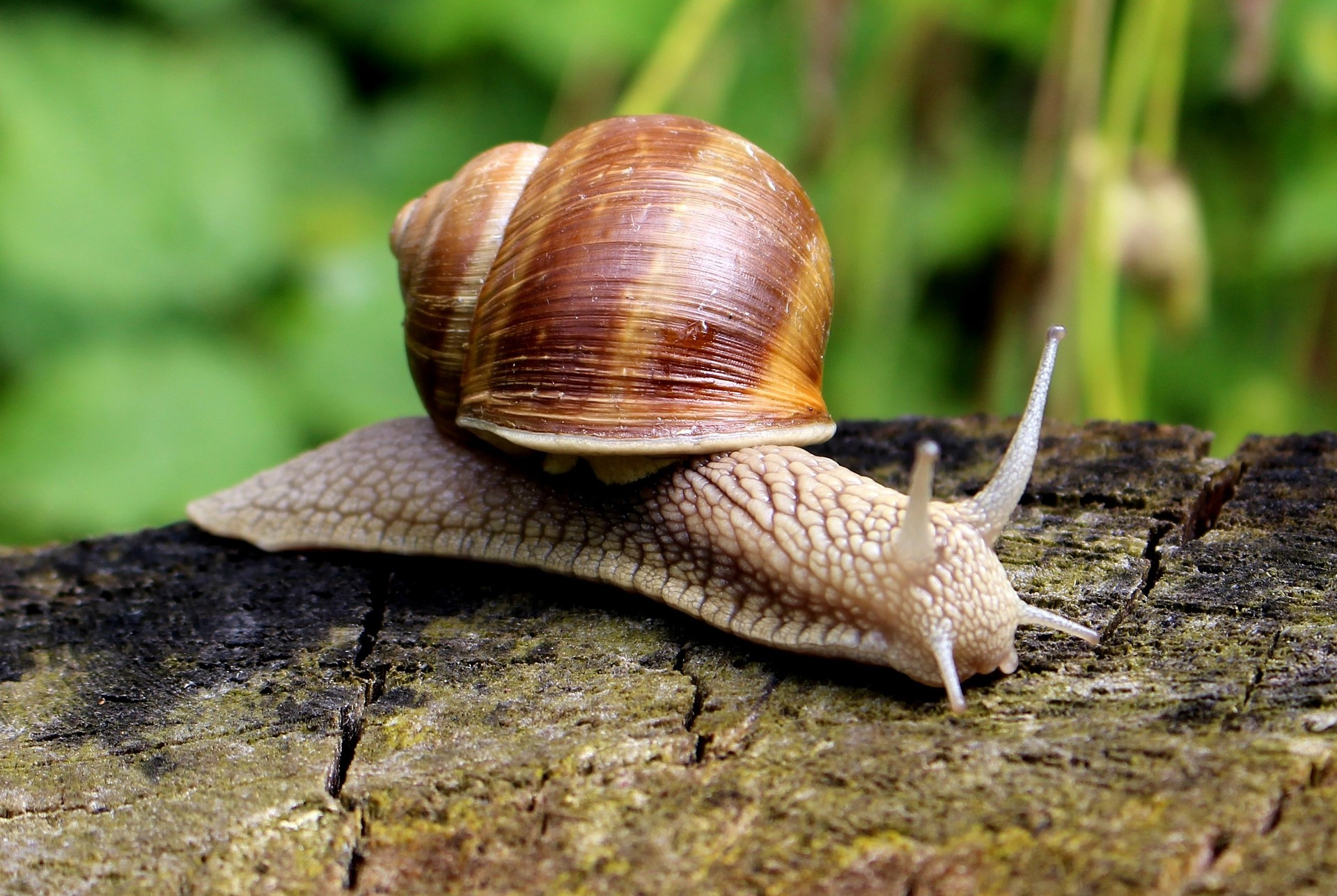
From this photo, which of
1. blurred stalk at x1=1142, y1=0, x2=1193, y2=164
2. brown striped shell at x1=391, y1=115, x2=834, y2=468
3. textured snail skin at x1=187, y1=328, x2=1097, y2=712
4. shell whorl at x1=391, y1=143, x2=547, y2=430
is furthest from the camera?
blurred stalk at x1=1142, y1=0, x2=1193, y2=164

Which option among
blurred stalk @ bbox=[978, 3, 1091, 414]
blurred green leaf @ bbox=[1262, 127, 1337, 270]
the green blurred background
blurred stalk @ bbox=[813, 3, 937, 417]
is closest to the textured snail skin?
the green blurred background

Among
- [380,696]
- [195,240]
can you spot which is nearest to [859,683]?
[380,696]

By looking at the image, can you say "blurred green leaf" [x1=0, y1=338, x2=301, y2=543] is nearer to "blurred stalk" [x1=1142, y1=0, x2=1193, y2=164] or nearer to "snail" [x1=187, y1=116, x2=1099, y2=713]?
"snail" [x1=187, y1=116, x2=1099, y2=713]

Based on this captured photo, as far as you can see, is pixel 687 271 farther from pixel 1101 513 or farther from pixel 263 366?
pixel 263 366

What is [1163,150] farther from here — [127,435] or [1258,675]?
[127,435]

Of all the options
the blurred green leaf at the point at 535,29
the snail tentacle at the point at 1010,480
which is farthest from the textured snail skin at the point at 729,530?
the blurred green leaf at the point at 535,29
